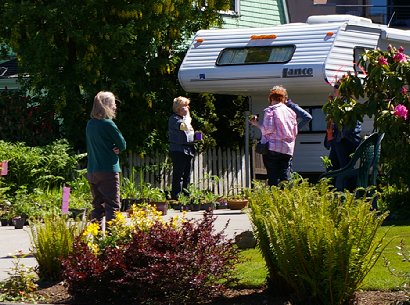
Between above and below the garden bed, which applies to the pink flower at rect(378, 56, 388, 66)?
above

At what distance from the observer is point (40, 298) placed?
8750mm

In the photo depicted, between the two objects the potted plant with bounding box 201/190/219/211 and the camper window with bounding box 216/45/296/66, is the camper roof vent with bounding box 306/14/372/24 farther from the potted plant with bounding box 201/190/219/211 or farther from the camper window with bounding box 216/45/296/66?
the potted plant with bounding box 201/190/219/211

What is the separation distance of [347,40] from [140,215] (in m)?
12.4

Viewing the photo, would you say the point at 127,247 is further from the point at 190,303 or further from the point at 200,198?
the point at 200,198

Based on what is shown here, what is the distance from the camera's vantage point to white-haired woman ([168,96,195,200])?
1834 cm

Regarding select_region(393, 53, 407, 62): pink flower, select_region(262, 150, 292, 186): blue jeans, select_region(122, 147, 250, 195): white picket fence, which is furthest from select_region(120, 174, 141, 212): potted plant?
select_region(393, 53, 407, 62): pink flower

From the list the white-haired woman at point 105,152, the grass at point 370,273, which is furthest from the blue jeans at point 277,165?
the grass at point 370,273

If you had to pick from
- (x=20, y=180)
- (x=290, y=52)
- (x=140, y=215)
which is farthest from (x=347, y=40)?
(x=140, y=215)

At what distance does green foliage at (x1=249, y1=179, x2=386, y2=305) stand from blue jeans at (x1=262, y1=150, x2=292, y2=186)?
6.87 metres

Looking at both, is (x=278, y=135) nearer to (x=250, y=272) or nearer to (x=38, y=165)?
(x=38, y=165)

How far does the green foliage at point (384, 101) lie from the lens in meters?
13.5

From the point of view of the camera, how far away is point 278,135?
1498 cm

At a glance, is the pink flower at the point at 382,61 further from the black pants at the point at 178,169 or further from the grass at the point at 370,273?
the black pants at the point at 178,169

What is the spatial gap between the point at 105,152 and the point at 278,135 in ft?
12.4
